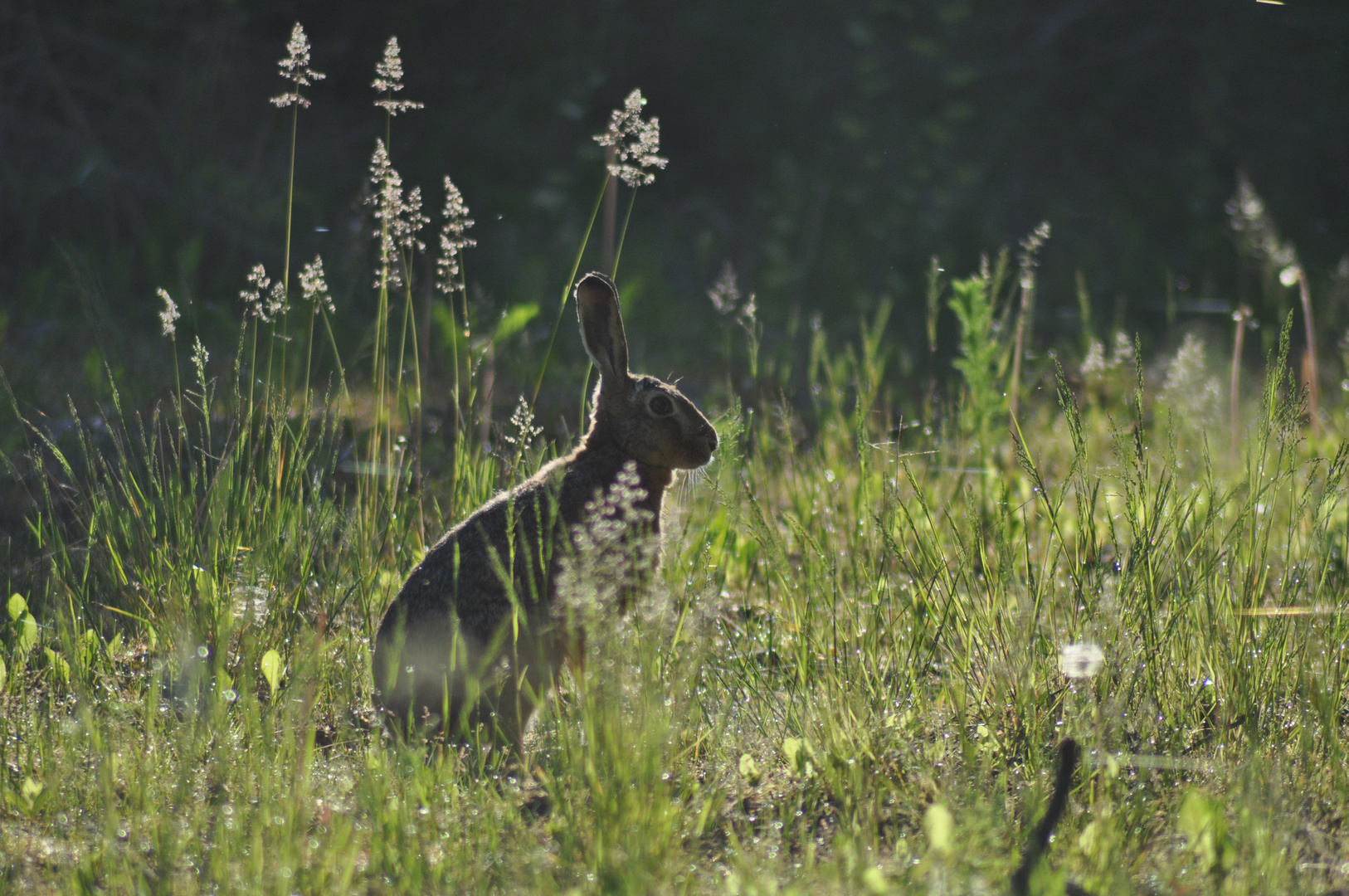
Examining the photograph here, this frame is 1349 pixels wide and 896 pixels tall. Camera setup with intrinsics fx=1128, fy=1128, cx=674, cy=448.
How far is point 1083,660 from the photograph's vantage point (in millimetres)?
2314

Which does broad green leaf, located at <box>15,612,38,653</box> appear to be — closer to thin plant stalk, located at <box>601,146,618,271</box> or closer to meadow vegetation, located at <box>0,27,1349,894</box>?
meadow vegetation, located at <box>0,27,1349,894</box>

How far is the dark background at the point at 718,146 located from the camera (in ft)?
21.1

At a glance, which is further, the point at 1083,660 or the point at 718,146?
the point at 718,146

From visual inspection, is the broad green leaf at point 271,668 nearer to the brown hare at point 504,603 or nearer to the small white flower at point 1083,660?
the brown hare at point 504,603

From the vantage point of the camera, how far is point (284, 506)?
3.01 metres

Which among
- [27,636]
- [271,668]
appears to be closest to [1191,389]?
[271,668]

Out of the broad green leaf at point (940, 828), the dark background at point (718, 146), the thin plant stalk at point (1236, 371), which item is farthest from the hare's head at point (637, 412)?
the dark background at point (718, 146)

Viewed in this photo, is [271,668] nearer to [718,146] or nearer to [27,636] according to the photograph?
[27,636]

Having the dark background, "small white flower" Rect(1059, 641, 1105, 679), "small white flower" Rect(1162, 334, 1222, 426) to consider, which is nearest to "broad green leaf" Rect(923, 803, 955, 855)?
"small white flower" Rect(1059, 641, 1105, 679)

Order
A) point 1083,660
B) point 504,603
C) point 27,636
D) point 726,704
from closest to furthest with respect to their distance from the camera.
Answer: point 1083,660 → point 726,704 → point 504,603 → point 27,636

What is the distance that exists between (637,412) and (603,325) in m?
0.25

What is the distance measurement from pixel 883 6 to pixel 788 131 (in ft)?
3.59

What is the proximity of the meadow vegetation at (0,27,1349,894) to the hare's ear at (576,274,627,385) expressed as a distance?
0.30 m

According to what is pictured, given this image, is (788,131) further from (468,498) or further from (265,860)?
(265,860)
